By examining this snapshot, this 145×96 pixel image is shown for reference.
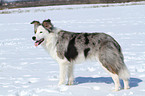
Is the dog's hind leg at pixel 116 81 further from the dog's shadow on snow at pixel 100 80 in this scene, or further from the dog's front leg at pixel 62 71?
the dog's front leg at pixel 62 71

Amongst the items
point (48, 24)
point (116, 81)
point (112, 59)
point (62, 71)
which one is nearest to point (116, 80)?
point (116, 81)

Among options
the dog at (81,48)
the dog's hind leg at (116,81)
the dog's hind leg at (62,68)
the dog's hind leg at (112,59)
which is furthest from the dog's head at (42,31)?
the dog's hind leg at (116,81)

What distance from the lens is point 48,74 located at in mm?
7285

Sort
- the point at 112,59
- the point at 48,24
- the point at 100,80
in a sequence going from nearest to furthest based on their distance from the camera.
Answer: the point at 112,59, the point at 48,24, the point at 100,80

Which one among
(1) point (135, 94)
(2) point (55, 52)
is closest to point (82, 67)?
(2) point (55, 52)

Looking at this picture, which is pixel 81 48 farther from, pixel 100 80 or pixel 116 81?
pixel 100 80

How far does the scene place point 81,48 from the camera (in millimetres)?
5438

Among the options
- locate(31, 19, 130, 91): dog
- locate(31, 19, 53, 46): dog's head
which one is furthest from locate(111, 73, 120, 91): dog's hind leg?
locate(31, 19, 53, 46): dog's head

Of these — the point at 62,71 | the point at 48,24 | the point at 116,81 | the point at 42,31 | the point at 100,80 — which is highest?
the point at 48,24

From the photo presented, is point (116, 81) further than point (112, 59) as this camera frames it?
Yes

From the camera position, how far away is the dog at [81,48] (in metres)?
5.16

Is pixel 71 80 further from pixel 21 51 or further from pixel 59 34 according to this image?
pixel 21 51

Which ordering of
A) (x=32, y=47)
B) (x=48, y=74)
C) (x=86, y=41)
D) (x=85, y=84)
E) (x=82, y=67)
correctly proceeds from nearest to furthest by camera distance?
(x=86, y=41) → (x=85, y=84) → (x=48, y=74) → (x=82, y=67) → (x=32, y=47)

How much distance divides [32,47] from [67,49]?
7.14m
